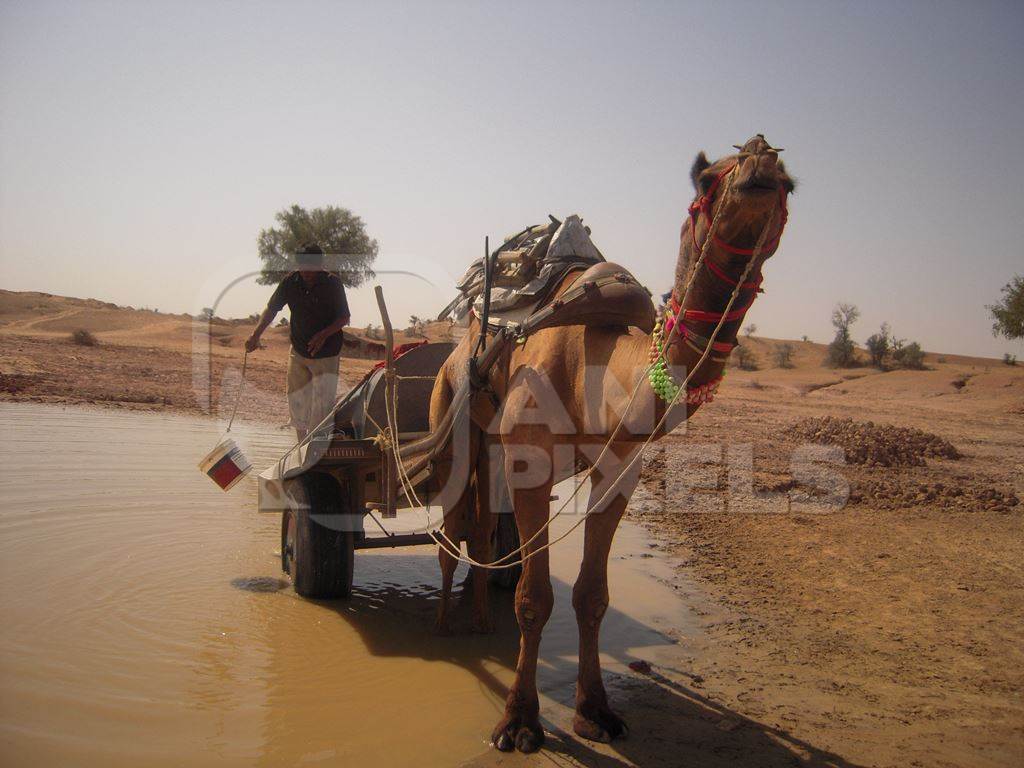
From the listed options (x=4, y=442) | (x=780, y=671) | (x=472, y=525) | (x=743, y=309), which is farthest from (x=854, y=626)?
(x=4, y=442)

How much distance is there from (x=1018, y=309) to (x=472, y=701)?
33.1 meters

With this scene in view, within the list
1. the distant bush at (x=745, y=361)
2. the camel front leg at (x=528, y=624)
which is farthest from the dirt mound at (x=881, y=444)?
the distant bush at (x=745, y=361)

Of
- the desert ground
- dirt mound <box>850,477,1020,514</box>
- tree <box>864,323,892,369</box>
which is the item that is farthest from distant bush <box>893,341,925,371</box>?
dirt mound <box>850,477,1020,514</box>

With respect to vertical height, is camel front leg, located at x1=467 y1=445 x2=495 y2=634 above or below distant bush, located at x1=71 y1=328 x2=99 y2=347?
below

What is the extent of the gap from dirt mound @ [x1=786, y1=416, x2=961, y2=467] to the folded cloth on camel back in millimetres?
8448

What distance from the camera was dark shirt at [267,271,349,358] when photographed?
6.44m

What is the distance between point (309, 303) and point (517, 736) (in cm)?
393

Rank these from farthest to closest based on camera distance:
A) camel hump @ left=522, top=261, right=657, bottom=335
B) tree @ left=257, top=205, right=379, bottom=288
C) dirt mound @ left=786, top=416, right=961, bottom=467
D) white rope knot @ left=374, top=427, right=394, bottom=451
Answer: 1. tree @ left=257, top=205, right=379, bottom=288
2. dirt mound @ left=786, top=416, right=961, bottom=467
3. white rope knot @ left=374, top=427, right=394, bottom=451
4. camel hump @ left=522, top=261, right=657, bottom=335

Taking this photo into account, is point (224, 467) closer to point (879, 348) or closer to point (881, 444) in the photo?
point (881, 444)

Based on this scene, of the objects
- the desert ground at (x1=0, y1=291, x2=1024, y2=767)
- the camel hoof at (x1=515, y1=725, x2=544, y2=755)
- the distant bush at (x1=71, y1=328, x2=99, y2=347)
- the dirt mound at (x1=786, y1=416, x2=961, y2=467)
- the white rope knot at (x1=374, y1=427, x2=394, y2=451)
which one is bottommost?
the camel hoof at (x1=515, y1=725, x2=544, y2=755)

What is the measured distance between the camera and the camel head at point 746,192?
2865 mm

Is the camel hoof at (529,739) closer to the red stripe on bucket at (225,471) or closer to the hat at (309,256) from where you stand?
the red stripe on bucket at (225,471)

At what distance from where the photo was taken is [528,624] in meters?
4.20

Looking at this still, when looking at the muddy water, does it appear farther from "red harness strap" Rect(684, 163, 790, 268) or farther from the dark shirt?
"red harness strap" Rect(684, 163, 790, 268)
